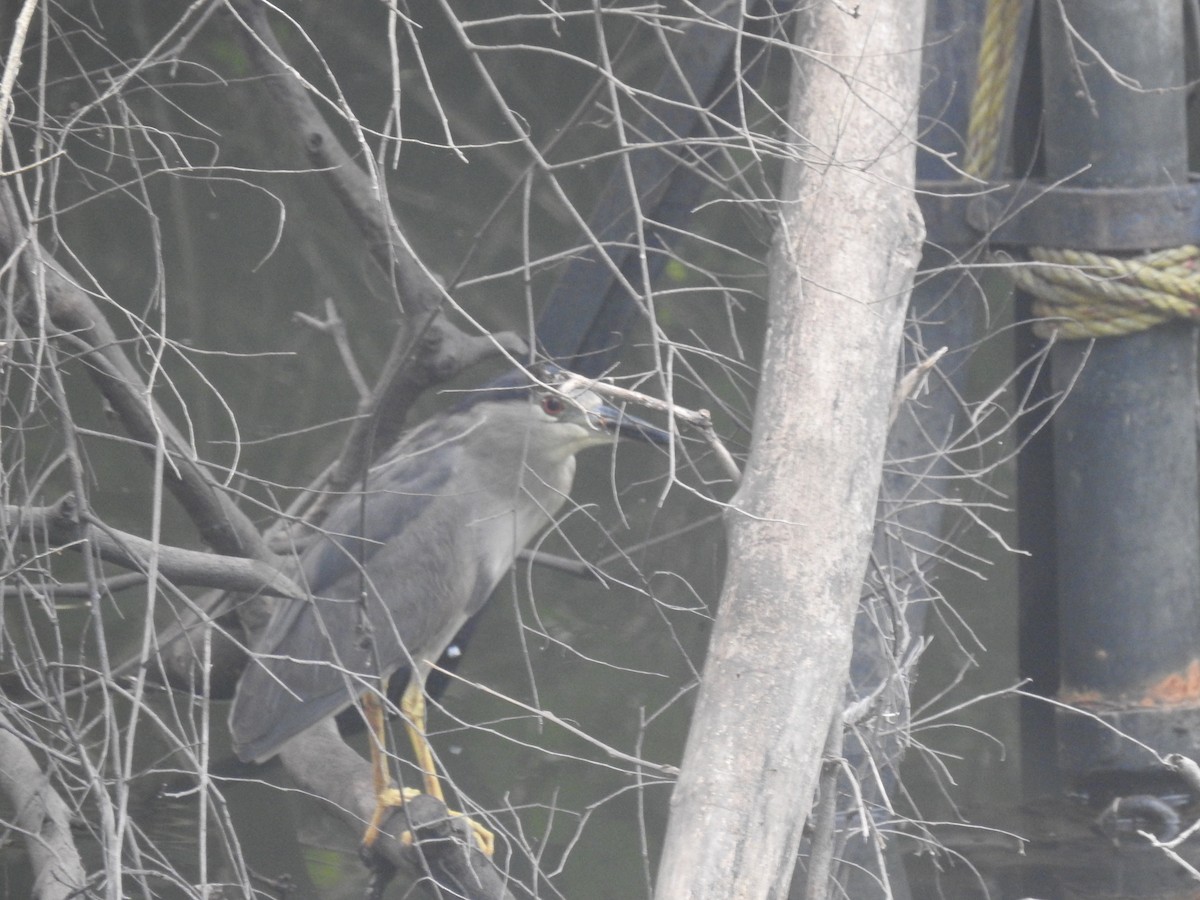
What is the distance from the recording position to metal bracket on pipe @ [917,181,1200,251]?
2.47m

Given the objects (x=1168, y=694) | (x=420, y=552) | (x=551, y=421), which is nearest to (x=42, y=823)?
(x=420, y=552)

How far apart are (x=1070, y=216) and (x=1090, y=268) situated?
0.12 meters

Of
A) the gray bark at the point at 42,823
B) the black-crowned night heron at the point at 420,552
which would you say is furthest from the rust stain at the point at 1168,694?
the gray bark at the point at 42,823

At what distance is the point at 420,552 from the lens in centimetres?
300

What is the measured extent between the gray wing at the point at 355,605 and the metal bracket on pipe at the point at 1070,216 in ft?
3.48

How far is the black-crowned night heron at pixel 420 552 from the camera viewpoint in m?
2.80

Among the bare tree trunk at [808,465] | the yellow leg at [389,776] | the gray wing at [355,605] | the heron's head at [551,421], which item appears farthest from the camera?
the heron's head at [551,421]

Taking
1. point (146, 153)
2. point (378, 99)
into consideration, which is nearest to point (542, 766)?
point (146, 153)

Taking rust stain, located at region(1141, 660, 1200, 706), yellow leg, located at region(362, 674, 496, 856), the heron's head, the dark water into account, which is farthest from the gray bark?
rust stain, located at region(1141, 660, 1200, 706)

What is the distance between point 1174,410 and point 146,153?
14.8ft

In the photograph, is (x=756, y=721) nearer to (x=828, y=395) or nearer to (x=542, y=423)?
(x=828, y=395)

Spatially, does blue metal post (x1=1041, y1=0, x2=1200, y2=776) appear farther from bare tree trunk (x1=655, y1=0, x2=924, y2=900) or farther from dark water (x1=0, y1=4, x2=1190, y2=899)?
bare tree trunk (x1=655, y1=0, x2=924, y2=900)

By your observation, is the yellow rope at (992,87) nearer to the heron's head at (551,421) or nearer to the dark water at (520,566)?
the dark water at (520,566)

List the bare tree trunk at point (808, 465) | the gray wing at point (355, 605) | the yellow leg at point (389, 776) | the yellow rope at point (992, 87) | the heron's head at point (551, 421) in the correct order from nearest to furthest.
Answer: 1. the bare tree trunk at point (808, 465)
2. the yellow rope at point (992, 87)
3. the yellow leg at point (389, 776)
4. the gray wing at point (355, 605)
5. the heron's head at point (551, 421)
